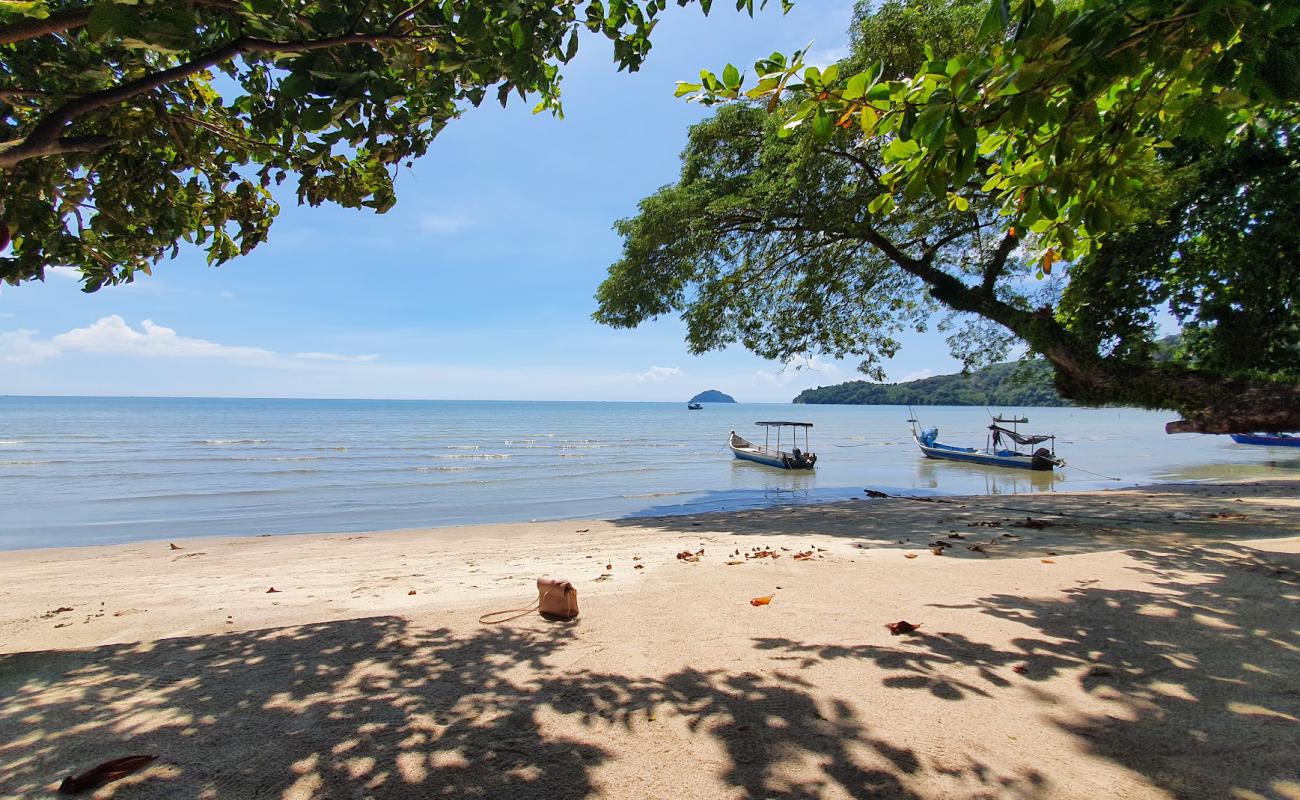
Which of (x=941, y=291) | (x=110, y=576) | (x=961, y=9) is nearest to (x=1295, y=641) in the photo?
(x=941, y=291)

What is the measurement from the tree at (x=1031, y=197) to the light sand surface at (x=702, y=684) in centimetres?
222

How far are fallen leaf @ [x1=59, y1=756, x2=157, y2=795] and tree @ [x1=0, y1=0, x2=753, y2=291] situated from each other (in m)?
2.80

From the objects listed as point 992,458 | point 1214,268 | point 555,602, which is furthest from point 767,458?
point 555,602

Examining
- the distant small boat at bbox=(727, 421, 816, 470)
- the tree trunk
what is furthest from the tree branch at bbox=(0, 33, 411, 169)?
the distant small boat at bbox=(727, 421, 816, 470)

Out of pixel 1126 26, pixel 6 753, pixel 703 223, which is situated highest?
pixel 703 223

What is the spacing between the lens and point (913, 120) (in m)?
2.19

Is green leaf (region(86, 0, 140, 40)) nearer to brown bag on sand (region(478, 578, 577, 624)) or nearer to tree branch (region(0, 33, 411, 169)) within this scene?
tree branch (region(0, 33, 411, 169))

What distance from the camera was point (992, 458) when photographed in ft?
87.8

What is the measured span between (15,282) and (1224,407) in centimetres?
Result: 1025

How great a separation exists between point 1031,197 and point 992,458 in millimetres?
27767

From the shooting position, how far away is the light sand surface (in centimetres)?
232

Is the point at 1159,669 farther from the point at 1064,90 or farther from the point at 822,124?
the point at 822,124

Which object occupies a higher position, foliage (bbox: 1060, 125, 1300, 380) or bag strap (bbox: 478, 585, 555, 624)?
foliage (bbox: 1060, 125, 1300, 380)

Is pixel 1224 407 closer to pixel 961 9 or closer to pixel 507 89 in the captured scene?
pixel 507 89
